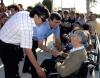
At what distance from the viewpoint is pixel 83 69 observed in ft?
16.0

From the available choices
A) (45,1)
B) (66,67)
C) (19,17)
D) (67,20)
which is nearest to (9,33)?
(19,17)

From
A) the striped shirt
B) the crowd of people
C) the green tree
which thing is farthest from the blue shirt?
the green tree

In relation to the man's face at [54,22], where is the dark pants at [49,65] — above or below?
below

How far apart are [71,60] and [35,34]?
1009mm

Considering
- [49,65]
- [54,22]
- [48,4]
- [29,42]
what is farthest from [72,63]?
[48,4]

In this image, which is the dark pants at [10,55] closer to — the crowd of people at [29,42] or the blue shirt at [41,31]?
the crowd of people at [29,42]

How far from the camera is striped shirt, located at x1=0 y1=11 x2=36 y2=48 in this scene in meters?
4.44

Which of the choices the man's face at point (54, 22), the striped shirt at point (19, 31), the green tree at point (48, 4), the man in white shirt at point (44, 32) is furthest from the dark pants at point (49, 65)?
the green tree at point (48, 4)

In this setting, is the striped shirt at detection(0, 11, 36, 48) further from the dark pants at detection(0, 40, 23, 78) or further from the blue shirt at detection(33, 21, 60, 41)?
the blue shirt at detection(33, 21, 60, 41)

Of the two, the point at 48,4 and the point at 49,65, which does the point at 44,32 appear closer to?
the point at 49,65

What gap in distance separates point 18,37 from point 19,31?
147 millimetres

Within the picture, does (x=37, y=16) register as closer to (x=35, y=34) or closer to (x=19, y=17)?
(x=19, y=17)

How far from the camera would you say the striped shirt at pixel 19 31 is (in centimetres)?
444

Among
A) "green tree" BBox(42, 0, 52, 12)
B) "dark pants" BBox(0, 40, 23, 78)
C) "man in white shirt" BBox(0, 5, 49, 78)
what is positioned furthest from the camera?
"green tree" BBox(42, 0, 52, 12)
